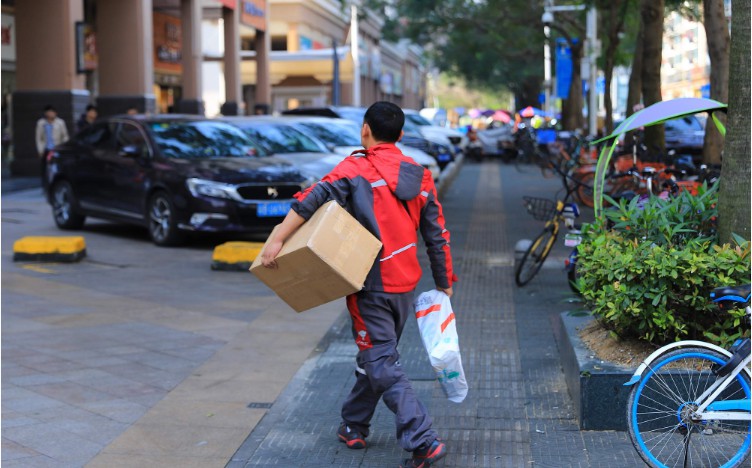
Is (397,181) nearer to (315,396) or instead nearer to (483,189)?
(315,396)

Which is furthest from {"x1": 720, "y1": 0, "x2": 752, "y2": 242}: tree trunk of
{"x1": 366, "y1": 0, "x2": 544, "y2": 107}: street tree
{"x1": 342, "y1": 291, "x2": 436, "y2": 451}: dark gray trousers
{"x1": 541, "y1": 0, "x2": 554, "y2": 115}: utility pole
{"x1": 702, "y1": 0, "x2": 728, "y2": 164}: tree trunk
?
{"x1": 366, "y1": 0, "x2": 544, "y2": 107}: street tree

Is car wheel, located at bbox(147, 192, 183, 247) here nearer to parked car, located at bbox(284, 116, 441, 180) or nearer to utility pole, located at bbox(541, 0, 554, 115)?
parked car, located at bbox(284, 116, 441, 180)

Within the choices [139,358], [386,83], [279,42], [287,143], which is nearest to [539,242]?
[139,358]

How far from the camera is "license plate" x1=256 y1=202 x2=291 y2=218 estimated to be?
12.6m

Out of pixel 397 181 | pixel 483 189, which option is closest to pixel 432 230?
pixel 397 181

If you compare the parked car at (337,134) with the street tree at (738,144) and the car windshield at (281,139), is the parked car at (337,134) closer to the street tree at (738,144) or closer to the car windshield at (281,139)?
the car windshield at (281,139)

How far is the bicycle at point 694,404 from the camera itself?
4484mm

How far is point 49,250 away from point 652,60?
410 inches

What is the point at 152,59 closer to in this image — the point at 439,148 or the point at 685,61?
the point at 439,148

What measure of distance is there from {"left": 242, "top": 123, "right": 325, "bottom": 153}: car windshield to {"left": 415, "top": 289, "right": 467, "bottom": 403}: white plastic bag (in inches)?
386

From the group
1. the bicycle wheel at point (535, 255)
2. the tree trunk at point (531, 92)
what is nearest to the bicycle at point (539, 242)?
the bicycle wheel at point (535, 255)

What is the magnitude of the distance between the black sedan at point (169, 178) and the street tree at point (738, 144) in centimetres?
696

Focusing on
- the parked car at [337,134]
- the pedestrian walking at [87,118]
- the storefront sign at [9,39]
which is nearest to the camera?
the parked car at [337,134]

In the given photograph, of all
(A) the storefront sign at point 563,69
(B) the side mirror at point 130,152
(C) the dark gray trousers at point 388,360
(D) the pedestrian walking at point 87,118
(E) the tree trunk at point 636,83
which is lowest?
(C) the dark gray trousers at point 388,360
